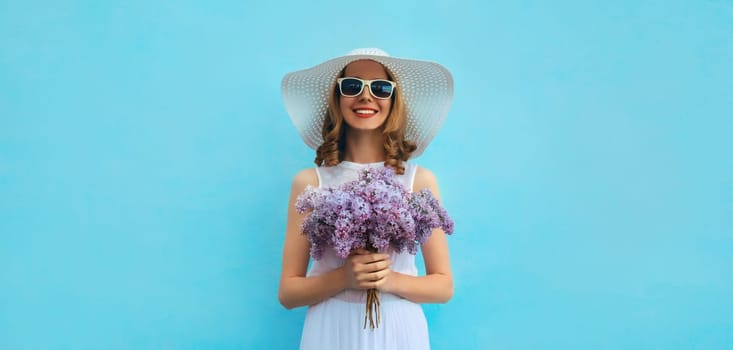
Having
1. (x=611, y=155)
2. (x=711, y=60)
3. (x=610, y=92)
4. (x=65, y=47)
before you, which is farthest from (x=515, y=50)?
(x=65, y=47)

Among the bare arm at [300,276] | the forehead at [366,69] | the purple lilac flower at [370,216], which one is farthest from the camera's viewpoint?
the forehead at [366,69]

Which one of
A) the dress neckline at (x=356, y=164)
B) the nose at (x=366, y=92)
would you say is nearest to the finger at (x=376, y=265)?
the dress neckline at (x=356, y=164)

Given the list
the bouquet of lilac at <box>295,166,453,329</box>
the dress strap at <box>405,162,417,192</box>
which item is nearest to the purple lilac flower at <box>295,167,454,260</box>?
the bouquet of lilac at <box>295,166,453,329</box>

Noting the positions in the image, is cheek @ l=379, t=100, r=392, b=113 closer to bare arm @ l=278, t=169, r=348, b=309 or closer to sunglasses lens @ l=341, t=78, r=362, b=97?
sunglasses lens @ l=341, t=78, r=362, b=97

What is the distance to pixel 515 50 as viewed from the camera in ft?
10.5

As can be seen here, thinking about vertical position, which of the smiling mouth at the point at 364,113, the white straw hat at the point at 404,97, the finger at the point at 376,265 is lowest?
the finger at the point at 376,265

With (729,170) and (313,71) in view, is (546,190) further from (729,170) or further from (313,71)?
(313,71)

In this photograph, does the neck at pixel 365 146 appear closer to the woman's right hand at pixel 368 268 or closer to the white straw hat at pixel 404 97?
the white straw hat at pixel 404 97

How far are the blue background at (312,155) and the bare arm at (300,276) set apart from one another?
509 mm

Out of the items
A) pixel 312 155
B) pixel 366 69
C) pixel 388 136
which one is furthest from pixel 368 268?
pixel 312 155

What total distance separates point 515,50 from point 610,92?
21.6 inches

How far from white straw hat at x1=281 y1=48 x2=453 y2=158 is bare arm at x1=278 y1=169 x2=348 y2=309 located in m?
0.28

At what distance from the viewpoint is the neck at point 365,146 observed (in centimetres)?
265

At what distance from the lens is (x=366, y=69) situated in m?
2.59
